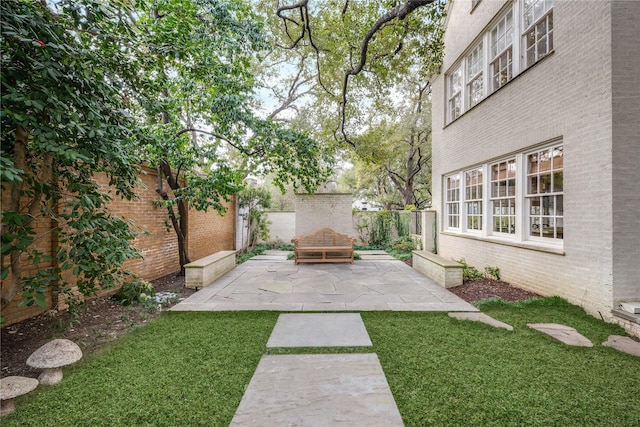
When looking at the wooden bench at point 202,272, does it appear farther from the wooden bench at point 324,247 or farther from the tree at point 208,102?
the wooden bench at point 324,247

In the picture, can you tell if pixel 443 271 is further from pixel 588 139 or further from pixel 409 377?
pixel 409 377

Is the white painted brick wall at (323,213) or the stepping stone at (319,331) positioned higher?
the white painted brick wall at (323,213)

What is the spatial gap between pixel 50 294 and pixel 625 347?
6904mm

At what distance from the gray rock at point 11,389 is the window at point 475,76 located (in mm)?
8464

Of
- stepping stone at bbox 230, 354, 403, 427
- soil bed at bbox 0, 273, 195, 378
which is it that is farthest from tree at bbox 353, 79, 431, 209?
stepping stone at bbox 230, 354, 403, 427

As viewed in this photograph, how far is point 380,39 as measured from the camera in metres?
6.74

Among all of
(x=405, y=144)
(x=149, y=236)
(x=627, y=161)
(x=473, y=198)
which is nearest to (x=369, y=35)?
(x=627, y=161)

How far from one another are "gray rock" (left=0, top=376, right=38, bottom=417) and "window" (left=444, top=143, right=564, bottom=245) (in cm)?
665

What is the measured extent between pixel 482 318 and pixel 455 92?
655cm

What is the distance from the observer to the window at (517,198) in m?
4.68

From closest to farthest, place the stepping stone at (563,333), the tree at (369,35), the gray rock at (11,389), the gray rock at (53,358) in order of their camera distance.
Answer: the gray rock at (11,389) < the gray rock at (53,358) < the stepping stone at (563,333) < the tree at (369,35)

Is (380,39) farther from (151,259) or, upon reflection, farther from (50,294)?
(50,294)

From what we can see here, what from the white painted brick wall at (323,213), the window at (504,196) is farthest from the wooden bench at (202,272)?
the window at (504,196)

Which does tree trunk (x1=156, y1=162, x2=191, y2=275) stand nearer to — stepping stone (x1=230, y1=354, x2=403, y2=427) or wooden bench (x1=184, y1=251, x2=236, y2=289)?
wooden bench (x1=184, y1=251, x2=236, y2=289)
